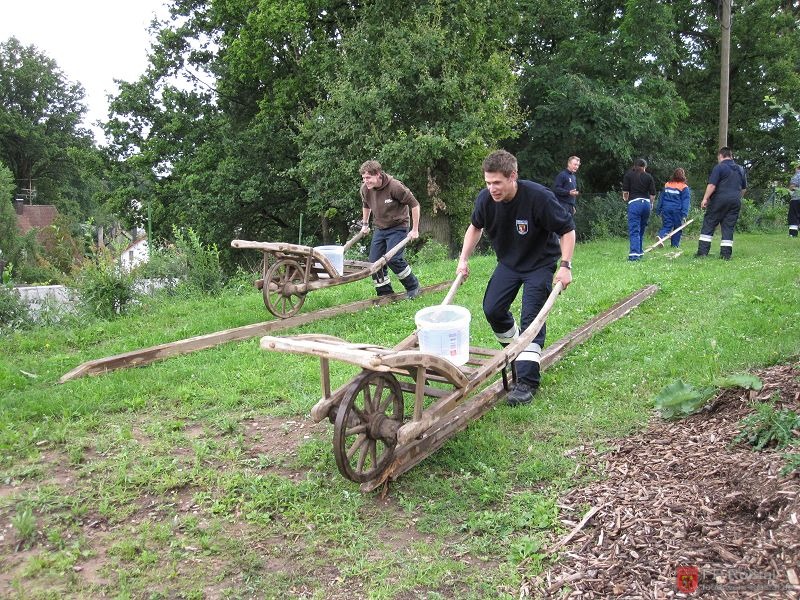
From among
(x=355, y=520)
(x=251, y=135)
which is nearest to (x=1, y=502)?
(x=355, y=520)

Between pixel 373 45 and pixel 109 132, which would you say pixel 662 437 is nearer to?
pixel 373 45

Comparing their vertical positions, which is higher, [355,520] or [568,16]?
[568,16]

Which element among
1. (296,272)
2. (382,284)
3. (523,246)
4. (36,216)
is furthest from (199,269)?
(36,216)

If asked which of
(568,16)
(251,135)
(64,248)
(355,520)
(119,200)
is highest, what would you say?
(568,16)

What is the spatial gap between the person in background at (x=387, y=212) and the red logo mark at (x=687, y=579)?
661 cm

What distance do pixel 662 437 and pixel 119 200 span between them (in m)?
26.3

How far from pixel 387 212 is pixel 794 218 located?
1438 cm

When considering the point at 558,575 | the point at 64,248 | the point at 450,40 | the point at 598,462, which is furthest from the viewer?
the point at 450,40

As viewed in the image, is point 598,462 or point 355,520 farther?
point 598,462

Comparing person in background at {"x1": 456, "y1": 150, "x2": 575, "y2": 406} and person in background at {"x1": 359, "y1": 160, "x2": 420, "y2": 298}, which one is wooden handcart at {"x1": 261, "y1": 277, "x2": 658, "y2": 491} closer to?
person in background at {"x1": 456, "y1": 150, "x2": 575, "y2": 406}

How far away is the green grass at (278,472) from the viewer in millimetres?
3275

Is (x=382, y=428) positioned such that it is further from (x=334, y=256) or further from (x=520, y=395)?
(x=334, y=256)

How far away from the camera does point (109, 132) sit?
86.5 feet

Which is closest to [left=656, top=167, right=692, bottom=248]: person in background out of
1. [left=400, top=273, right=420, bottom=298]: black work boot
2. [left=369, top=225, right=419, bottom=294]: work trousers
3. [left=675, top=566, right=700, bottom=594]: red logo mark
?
[left=400, top=273, right=420, bottom=298]: black work boot
